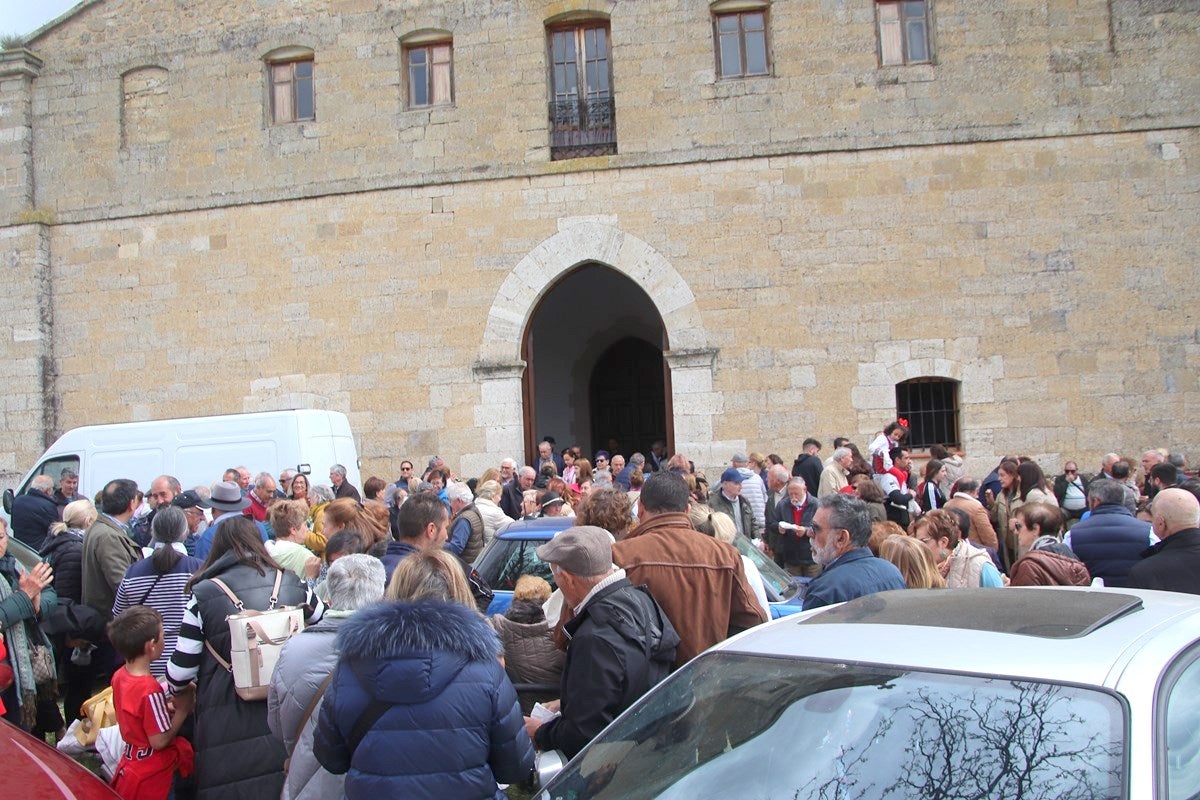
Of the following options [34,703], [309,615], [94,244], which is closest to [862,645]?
[309,615]

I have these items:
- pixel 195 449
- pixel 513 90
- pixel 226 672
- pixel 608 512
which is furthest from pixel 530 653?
pixel 513 90

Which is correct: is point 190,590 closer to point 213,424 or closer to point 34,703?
point 34,703

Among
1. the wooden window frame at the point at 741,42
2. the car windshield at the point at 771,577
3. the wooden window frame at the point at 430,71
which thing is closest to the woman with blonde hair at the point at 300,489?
the car windshield at the point at 771,577

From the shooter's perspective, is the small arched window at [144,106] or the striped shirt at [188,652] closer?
the striped shirt at [188,652]

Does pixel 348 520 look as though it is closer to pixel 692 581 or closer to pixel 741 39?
pixel 692 581

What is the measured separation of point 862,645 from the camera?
8.61 feet

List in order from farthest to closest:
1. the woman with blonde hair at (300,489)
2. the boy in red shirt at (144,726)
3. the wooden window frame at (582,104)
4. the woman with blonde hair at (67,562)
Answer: the wooden window frame at (582,104) < the woman with blonde hair at (300,489) < the woman with blonde hair at (67,562) < the boy in red shirt at (144,726)

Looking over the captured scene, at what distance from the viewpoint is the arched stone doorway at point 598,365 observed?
17609mm

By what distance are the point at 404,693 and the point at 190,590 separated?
1744 millimetres

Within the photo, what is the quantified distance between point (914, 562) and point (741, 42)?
976 cm

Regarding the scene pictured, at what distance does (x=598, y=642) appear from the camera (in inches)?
129

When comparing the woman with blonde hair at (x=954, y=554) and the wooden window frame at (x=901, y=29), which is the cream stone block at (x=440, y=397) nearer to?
the wooden window frame at (x=901, y=29)

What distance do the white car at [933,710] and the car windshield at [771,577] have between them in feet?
11.6

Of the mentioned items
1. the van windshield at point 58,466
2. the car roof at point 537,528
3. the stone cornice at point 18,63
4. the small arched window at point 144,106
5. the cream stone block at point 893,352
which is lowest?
the car roof at point 537,528
